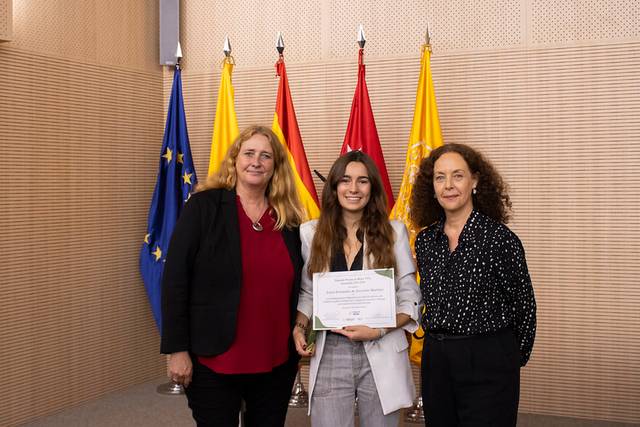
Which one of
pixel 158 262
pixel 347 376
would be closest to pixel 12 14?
pixel 158 262

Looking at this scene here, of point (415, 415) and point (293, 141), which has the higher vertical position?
point (293, 141)

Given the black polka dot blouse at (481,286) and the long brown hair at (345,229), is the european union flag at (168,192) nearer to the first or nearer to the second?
the long brown hair at (345,229)

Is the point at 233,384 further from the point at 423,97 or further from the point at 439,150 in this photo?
the point at 423,97

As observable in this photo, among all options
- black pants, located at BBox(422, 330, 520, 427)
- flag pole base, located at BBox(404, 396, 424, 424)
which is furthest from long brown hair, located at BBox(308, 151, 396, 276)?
flag pole base, located at BBox(404, 396, 424, 424)

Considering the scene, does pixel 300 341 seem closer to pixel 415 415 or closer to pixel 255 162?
pixel 255 162

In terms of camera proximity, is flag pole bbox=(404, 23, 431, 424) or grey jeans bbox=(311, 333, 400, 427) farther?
flag pole bbox=(404, 23, 431, 424)

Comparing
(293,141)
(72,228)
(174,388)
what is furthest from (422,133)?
(174,388)

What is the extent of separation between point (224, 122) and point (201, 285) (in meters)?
2.48

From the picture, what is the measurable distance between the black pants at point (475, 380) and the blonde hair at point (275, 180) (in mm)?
718

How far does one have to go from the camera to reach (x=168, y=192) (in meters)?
4.69

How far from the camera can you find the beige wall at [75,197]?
4074 mm

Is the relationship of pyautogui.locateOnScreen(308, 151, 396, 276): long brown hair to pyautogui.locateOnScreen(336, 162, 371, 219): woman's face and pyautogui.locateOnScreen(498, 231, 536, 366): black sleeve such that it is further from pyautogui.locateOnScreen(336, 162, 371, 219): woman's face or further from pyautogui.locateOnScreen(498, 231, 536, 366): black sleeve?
pyautogui.locateOnScreen(498, 231, 536, 366): black sleeve

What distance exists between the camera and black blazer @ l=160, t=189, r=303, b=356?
2244 mm

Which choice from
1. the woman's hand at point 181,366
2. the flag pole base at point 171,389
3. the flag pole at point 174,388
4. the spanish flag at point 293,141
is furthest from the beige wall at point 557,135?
the woman's hand at point 181,366
